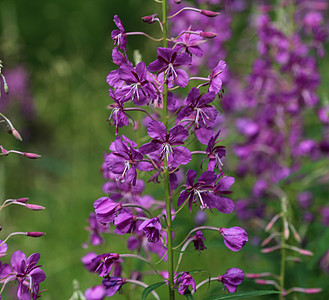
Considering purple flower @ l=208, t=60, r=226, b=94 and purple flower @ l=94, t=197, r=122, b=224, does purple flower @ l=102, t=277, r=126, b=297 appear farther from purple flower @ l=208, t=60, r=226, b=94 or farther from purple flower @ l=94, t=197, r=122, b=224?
purple flower @ l=208, t=60, r=226, b=94

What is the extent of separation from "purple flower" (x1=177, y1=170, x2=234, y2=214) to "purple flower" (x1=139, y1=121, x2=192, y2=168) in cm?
5

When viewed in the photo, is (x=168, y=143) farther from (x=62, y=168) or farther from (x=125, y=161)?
(x=62, y=168)

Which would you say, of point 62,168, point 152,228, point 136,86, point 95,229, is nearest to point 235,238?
point 152,228

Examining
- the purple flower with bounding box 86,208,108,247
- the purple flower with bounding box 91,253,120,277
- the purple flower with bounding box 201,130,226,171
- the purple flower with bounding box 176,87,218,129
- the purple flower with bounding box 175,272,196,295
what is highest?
the purple flower with bounding box 176,87,218,129

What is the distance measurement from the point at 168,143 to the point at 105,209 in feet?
0.89

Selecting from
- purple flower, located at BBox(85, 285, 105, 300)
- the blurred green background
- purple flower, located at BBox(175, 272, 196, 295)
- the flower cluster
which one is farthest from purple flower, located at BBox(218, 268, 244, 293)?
the blurred green background

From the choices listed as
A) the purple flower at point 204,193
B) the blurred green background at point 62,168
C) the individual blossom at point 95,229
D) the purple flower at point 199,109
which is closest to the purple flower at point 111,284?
the purple flower at point 204,193

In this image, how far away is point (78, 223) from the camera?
4887 mm

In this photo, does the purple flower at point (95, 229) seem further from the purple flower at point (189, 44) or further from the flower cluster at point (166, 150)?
the purple flower at point (189, 44)

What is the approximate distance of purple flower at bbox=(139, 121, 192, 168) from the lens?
152 cm

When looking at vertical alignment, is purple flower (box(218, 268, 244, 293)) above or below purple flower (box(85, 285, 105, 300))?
below

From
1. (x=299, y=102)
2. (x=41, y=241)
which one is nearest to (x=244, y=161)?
(x=299, y=102)

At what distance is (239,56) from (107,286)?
319 centimetres

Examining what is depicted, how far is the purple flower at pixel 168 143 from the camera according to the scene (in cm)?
152
